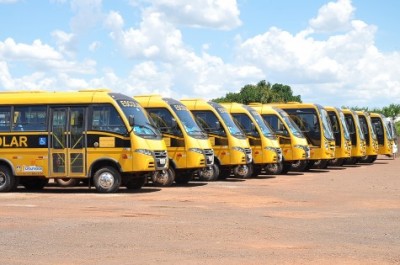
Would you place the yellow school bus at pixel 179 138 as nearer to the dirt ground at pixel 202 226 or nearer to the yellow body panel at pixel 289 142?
the dirt ground at pixel 202 226

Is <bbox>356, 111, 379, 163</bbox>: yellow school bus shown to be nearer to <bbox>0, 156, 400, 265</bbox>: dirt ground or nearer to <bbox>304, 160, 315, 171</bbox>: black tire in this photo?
<bbox>304, 160, 315, 171</bbox>: black tire

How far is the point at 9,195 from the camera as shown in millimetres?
20844

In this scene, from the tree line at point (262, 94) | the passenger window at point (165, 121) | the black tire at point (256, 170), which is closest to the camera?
the passenger window at point (165, 121)

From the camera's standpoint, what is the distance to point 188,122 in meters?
24.7

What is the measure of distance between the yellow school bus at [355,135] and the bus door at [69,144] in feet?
68.6

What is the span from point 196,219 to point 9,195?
7.38m

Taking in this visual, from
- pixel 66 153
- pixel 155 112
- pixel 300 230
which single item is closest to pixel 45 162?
pixel 66 153

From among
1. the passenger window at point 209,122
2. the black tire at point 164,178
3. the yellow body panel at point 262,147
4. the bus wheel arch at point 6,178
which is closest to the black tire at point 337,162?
the yellow body panel at point 262,147

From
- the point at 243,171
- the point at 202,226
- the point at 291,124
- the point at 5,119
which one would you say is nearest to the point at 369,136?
the point at 291,124

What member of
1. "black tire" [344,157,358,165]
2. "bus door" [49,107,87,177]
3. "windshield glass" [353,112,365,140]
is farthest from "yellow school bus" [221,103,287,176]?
"black tire" [344,157,358,165]

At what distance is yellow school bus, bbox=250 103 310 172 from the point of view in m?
31.7

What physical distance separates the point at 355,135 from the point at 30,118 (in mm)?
21519

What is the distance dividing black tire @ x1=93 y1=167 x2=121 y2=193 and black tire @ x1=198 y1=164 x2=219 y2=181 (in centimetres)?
575

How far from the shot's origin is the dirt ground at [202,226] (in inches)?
420
